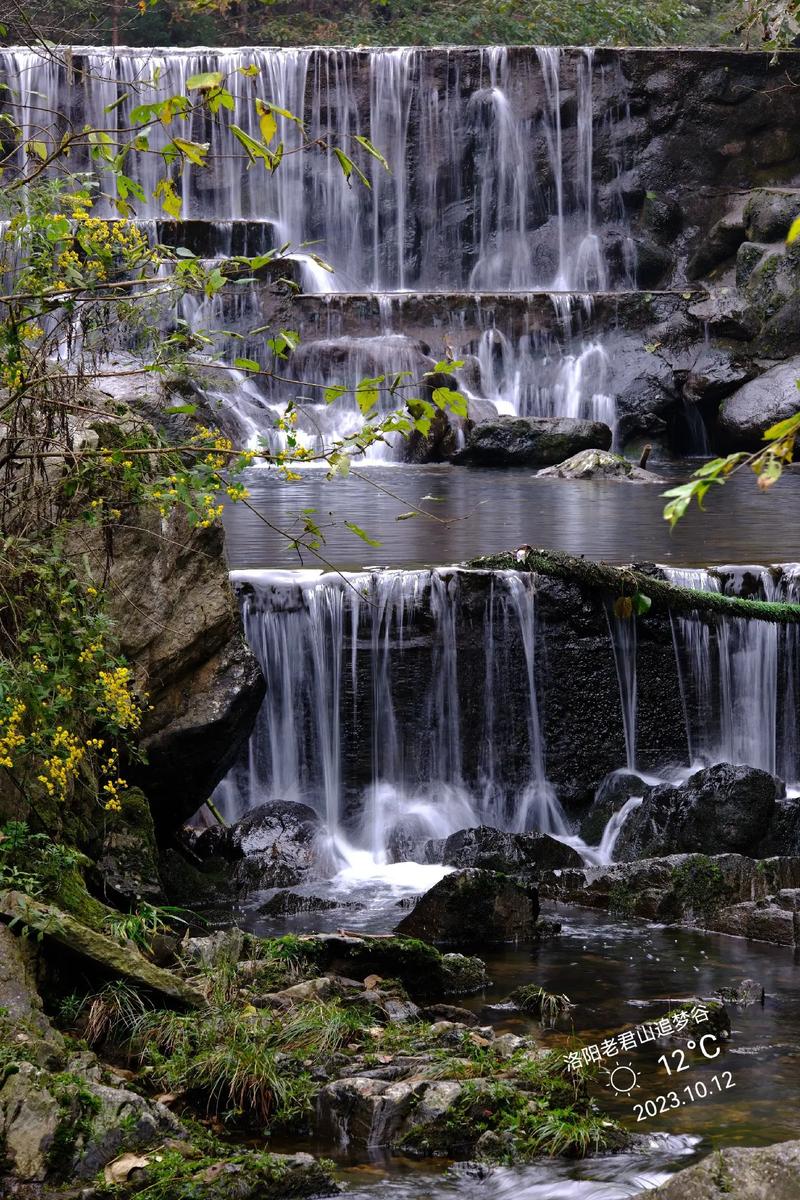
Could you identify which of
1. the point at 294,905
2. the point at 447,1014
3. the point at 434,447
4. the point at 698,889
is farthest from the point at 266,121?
the point at 434,447

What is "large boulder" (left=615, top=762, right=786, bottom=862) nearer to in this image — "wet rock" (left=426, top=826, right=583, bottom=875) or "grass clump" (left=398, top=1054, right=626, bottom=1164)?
"wet rock" (left=426, top=826, right=583, bottom=875)

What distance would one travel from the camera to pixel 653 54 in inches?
1114

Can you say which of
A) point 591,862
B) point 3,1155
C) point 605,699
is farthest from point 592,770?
point 3,1155

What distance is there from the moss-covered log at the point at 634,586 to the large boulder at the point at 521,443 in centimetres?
1105

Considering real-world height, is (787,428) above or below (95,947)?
above

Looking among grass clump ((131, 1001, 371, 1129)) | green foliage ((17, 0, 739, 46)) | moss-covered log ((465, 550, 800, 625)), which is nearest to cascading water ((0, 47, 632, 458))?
green foliage ((17, 0, 739, 46))

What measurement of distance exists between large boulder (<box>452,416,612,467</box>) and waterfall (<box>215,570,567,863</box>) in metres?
11.4

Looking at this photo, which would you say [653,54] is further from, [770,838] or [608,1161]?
Result: [608,1161]

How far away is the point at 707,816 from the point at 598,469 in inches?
481

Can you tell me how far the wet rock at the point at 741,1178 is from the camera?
3.36 m

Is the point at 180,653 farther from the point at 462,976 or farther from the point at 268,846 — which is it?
the point at 462,976

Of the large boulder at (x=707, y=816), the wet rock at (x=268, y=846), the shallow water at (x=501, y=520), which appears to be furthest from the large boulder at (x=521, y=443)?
the wet rock at (x=268, y=846)

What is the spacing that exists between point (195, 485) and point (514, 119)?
25885 mm

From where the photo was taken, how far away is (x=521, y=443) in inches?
837
